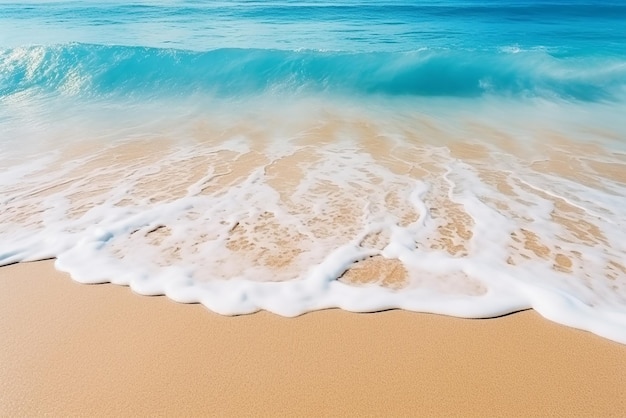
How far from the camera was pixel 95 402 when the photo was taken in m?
2.07

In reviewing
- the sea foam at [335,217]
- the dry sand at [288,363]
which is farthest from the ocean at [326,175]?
the dry sand at [288,363]

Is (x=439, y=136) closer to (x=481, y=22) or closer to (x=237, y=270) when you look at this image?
(x=237, y=270)

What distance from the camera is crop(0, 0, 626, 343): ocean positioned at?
120 inches

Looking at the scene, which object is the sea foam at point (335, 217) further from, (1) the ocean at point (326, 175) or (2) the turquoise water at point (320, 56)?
(2) the turquoise water at point (320, 56)

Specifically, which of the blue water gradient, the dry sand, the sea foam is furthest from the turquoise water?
the dry sand

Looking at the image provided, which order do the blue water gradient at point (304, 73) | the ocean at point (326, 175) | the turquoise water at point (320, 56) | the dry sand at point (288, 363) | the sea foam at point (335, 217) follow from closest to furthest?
the dry sand at point (288, 363), the sea foam at point (335, 217), the ocean at point (326, 175), the blue water gradient at point (304, 73), the turquoise water at point (320, 56)

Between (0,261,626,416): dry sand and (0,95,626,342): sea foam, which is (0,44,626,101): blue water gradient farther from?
(0,261,626,416): dry sand

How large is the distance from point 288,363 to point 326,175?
3.15 m

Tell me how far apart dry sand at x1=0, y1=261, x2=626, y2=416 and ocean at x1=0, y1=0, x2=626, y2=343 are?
0.18m

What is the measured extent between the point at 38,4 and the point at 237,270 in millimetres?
36385

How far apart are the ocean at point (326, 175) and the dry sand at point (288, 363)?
18 centimetres

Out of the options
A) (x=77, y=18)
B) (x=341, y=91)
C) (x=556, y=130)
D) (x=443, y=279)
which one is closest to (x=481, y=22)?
(x=341, y=91)

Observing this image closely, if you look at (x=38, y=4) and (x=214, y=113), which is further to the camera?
(x=38, y=4)

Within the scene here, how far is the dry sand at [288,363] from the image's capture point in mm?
2057
